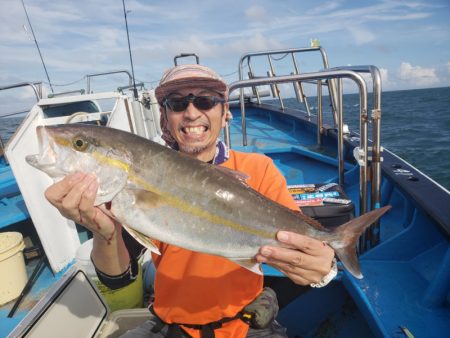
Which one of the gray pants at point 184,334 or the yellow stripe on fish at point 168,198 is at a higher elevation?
the yellow stripe on fish at point 168,198

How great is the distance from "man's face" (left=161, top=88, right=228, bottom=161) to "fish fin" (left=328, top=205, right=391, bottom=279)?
1.36 m

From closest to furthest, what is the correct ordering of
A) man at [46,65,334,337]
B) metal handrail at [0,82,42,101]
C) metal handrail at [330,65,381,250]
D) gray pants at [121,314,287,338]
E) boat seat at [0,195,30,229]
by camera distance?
man at [46,65,334,337]
gray pants at [121,314,287,338]
metal handrail at [330,65,381,250]
boat seat at [0,195,30,229]
metal handrail at [0,82,42,101]

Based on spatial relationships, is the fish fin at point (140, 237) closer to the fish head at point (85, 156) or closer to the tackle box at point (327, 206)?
the fish head at point (85, 156)

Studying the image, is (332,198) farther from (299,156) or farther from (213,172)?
(299,156)

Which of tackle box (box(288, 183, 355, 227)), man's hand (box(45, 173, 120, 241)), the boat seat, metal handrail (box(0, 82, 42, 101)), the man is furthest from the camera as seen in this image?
metal handrail (box(0, 82, 42, 101))

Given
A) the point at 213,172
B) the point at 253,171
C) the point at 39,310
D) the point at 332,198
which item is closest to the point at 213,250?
the point at 213,172

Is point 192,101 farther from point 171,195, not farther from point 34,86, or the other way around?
point 34,86

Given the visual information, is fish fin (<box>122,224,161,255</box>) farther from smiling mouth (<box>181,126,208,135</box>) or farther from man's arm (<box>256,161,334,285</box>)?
smiling mouth (<box>181,126,208,135</box>)

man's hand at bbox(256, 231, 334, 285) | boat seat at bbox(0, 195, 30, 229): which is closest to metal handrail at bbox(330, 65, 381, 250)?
man's hand at bbox(256, 231, 334, 285)

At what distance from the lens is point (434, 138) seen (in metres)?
→ 18.3

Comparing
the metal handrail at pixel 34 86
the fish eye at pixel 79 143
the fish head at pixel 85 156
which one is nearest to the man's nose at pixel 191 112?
the fish head at pixel 85 156

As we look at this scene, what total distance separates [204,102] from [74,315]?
7.60ft

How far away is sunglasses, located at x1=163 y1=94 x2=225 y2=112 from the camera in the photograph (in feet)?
9.14

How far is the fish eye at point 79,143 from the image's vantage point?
6.98 feet
